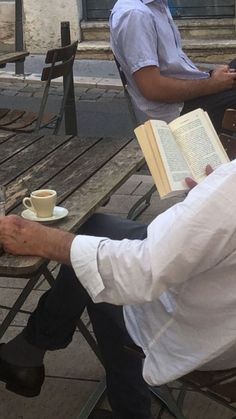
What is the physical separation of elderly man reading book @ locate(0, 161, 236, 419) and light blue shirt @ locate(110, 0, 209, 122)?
1797 millimetres

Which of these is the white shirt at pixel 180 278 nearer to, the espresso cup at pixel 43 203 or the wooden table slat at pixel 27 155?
the espresso cup at pixel 43 203

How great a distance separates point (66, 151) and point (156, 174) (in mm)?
930

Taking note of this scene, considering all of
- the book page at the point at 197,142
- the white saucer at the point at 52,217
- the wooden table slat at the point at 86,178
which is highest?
the book page at the point at 197,142

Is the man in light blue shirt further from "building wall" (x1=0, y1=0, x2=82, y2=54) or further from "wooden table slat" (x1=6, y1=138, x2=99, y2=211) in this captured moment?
"building wall" (x1=0, y1=0, x2=82, y2=54)

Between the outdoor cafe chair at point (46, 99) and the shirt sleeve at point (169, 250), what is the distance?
3192 millimetres

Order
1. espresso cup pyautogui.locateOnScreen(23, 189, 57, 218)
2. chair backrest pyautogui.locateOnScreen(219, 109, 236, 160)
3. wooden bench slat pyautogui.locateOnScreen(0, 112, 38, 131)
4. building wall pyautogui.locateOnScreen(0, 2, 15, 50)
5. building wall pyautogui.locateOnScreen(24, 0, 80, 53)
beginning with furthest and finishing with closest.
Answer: building wall pyautogui.locateOnScreen(24, 0, 80, 53)
building wall pyautogui.locateOnScreen(0, 2, 15, 50)
wooden bench slat pyautogui.locateOnScreen(0, 112, 38, 131)
chair backrest pyautogui.locateOnScreen(219, 109, 236, 160)
espresso cup pyautogui.locateOnScreen(23, 189, 57, 218)

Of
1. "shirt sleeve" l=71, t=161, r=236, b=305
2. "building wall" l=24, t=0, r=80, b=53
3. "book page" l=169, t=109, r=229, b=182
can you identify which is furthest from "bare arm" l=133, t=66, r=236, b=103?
"building wall" l=24, t=0, r=80, b=53

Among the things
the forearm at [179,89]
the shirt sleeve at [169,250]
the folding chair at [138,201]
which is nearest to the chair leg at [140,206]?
the folding chair at [138,201]

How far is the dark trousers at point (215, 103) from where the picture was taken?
446cm

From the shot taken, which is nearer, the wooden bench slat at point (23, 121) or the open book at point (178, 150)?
the open book at point (178, 150)

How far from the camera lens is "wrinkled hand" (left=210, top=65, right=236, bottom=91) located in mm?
4430

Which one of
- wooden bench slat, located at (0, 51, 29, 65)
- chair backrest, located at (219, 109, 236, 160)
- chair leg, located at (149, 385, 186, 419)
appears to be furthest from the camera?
wooden bench slat, located at (0, 51, 29, 65)

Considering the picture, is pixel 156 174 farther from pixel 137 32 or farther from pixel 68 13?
pixel 68 13

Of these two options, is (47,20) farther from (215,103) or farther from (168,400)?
(168,400)
